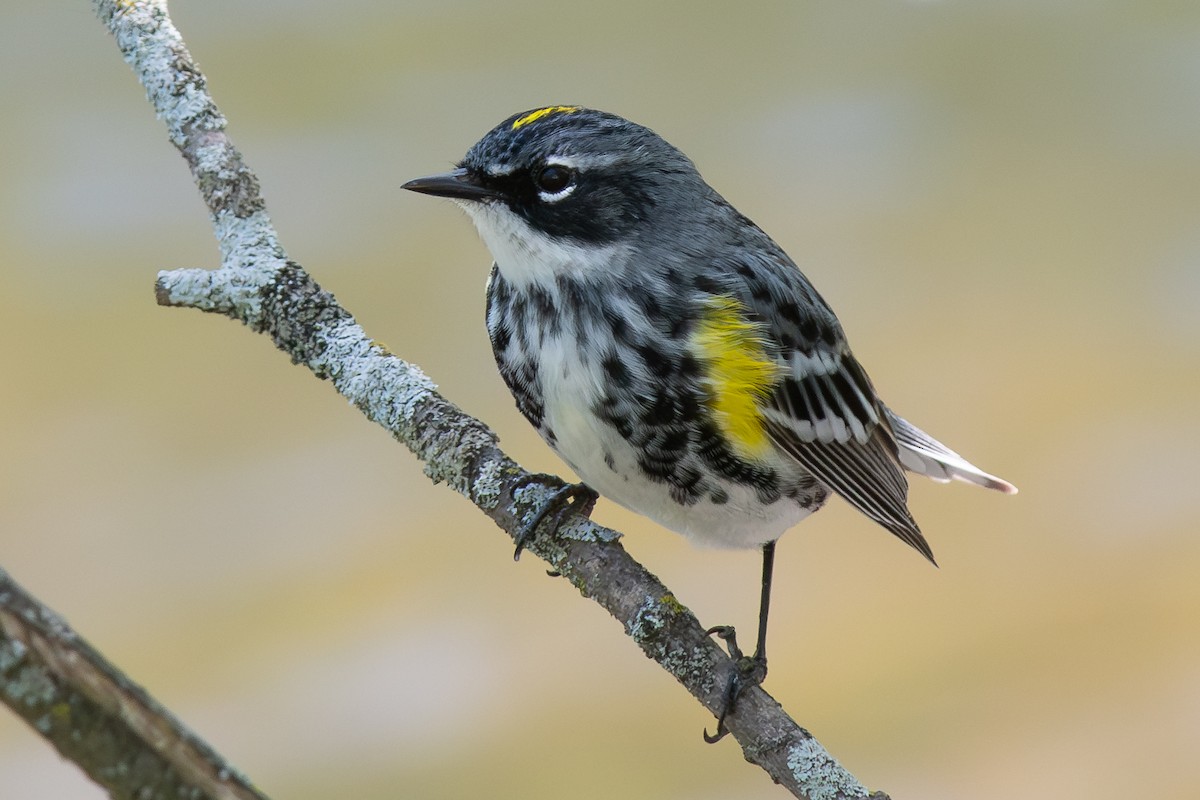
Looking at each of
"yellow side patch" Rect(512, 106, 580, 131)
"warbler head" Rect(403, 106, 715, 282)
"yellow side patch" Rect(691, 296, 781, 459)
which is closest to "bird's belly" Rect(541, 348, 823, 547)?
"yellow side patch" Rect(691, 296, 781, 459)

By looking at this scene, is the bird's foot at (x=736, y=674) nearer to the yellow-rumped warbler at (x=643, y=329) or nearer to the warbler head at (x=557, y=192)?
the yellow-rumped warbler at (x=643, y=329)

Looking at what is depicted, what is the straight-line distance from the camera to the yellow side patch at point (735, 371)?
2875 millimetres

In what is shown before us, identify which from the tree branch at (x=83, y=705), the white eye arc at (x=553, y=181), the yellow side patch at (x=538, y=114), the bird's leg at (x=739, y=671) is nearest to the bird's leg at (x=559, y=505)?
the bird's leg at (x=739, y=671)

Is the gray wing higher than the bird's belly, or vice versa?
the gray wing

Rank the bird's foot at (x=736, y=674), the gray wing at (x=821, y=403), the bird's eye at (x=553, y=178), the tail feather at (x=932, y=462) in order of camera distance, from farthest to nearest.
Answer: the tail feather at (x=932, y=462), the gray wing at (x=821, y=403), the bird's eye at (x=553, y=178), the bird's foot at (x=736, y=674)

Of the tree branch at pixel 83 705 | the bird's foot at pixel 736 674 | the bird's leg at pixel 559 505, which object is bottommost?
the tree branch at pixel 83 705

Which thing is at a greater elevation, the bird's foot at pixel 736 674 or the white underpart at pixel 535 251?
the white underpart at pixel 535 251

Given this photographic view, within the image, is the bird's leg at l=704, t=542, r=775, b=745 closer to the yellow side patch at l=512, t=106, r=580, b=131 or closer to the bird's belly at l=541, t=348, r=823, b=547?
the bird's belly at l=541, t=348, r=823, b=547

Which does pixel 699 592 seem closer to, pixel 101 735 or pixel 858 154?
pixel 858 154

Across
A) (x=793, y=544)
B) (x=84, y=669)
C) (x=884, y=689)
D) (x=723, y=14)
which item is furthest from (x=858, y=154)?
(x=84, y=669)

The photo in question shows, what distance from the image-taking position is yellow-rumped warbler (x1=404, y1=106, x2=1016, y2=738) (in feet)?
9.34

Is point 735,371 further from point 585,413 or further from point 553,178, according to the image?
point 553,178

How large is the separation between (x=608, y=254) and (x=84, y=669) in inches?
69.5

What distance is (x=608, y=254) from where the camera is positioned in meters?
3.00
